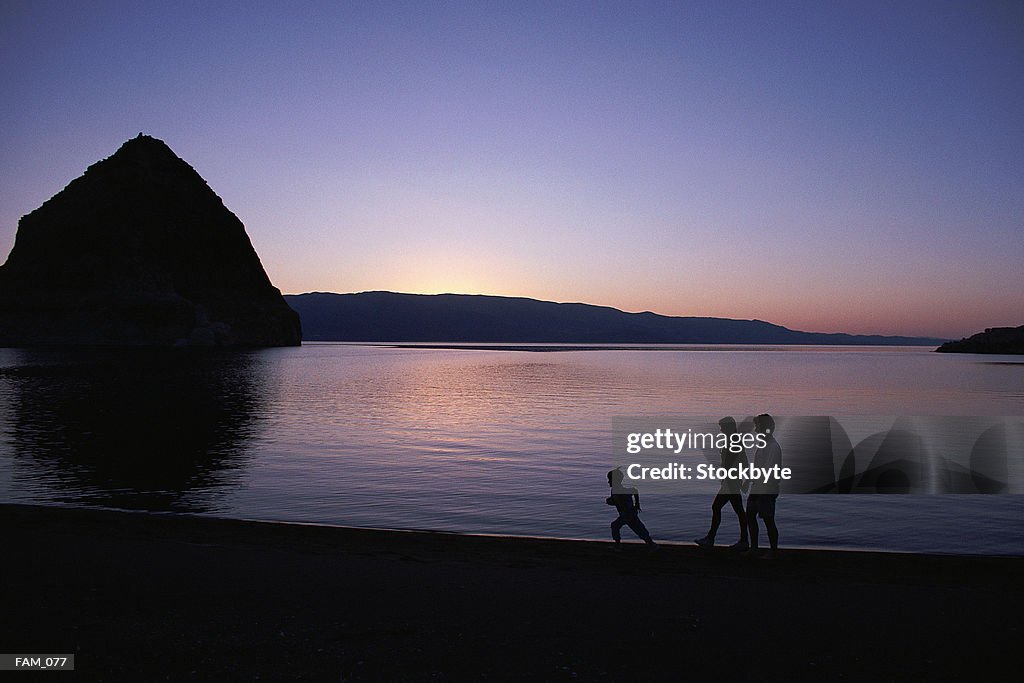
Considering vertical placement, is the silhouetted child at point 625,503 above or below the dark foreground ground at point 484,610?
above

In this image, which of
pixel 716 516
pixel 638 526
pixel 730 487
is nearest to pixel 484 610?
pixel 638 526

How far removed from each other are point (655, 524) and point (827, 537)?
12.1 ft

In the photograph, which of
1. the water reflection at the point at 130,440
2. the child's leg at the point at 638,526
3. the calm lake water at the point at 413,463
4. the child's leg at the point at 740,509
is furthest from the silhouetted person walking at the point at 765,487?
the water reflection at the point at 130,440

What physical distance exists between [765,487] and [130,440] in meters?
26.9

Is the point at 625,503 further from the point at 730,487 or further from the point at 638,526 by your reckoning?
the point at 730,487

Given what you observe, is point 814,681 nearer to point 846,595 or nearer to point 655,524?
point 846,595

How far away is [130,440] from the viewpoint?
2952 cm

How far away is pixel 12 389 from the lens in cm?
5522

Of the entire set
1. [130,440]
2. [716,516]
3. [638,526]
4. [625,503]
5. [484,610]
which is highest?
[625,503]

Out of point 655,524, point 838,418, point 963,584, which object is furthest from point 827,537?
point 838,418

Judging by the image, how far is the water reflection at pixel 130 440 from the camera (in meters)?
19.6

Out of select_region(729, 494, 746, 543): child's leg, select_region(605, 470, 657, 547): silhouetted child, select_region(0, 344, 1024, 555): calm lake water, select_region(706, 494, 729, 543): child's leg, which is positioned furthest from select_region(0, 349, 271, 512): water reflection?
select_region(729, 494, 746, 543): child's leg

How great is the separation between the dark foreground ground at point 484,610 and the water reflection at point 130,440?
6573 mm

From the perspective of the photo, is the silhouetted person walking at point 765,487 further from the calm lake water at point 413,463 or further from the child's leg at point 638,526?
the calm lake water at point 413,463
